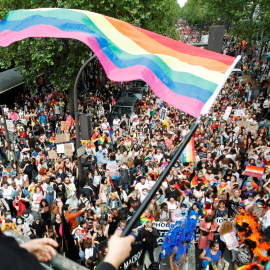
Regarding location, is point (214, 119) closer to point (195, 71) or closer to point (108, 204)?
point (108, 204)

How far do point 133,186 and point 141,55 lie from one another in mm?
5466

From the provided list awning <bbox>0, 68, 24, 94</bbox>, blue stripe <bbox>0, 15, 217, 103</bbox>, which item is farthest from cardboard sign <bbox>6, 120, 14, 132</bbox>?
awning <bbox>0, 68, 24, 94</bbox>

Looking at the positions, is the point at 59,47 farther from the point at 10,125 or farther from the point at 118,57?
the point at 118,57

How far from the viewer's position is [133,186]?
30.5ft

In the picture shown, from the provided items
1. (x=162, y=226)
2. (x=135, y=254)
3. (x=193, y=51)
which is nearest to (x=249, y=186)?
(x=162, y=226)

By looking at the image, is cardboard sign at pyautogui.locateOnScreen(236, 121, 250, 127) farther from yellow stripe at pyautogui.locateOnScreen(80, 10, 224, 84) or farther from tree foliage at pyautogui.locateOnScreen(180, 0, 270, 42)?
tree foliage at pyautogui.locateOnScreen(180, 0, 270, 42)

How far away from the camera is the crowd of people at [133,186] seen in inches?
281

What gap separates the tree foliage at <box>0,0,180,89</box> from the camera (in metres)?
15.9

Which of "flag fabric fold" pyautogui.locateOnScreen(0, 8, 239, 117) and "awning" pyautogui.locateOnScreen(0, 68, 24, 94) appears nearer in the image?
"flag fabric fold" pyautogui.locateOnScreen(0, 8, 239, 117)

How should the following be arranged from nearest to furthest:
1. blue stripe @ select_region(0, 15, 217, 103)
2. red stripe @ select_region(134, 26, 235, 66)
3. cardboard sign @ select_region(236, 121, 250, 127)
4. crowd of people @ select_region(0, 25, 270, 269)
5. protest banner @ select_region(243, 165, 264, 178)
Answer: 1. blue stripe @ select_region(0, 15, 217, 103)
2. red stripe @ select_region(134, 26, 235, 66)
3. crowd of people @ select_region(0, 25, 270, 269)
4. protest banner @ select_region(243, 165, 264, 178)
5. cardboard sign @ select_region(236, 121, 250, 127)

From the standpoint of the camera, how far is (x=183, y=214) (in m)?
7.77

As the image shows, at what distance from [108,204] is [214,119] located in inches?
309

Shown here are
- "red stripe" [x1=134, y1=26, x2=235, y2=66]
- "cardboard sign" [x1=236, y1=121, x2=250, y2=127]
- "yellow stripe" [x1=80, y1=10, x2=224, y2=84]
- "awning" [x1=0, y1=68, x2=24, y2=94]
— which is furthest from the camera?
"awning" [x1=0, y1=68, x2=24, y2=94]

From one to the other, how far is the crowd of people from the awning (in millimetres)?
9227
